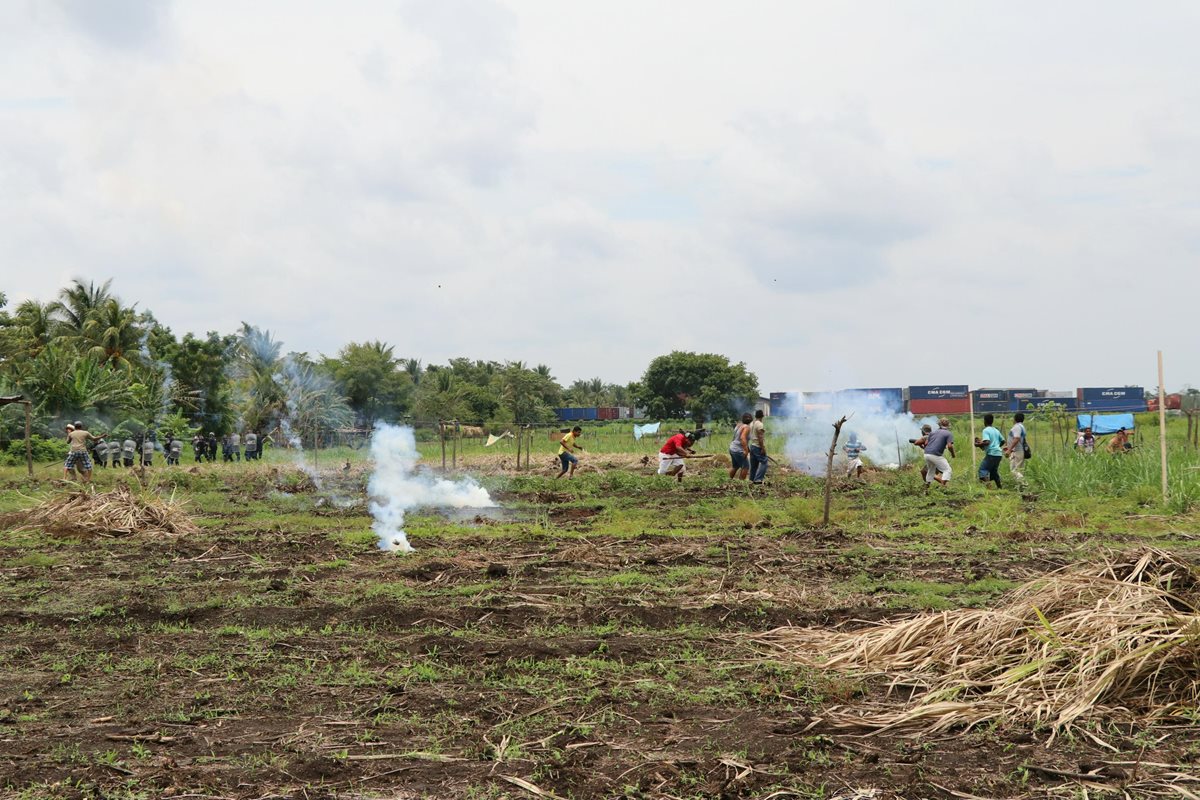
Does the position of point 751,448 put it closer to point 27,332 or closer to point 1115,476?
point 1115,476

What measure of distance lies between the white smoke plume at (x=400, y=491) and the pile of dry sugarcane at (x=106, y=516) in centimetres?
299

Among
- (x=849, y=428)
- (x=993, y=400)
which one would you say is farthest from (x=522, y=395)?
(x=849, y=428)

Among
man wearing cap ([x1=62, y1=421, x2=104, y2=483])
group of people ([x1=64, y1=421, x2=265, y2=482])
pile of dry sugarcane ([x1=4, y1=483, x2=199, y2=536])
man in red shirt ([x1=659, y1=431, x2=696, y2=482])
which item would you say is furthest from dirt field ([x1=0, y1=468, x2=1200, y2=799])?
group of people ([x1=64, y1=421, x2=265, y2=482])

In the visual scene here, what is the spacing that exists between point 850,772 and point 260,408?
39423 mm

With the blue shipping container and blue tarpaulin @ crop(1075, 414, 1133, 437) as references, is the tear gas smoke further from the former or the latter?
the blue shipping container

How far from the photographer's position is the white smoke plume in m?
15.2

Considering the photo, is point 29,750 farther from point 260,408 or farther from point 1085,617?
point 260,408

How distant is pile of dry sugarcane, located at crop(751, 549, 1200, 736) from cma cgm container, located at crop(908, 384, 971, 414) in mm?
58301

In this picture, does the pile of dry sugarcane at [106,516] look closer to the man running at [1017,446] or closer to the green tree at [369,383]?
the man running at [1017,446]

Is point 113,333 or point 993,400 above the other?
point 113,333

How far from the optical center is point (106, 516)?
15445 millimetres

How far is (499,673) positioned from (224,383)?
1518 inches

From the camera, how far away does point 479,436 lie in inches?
1870

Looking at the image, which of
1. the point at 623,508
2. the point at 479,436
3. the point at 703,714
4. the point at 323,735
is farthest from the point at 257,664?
the point at 479,436
